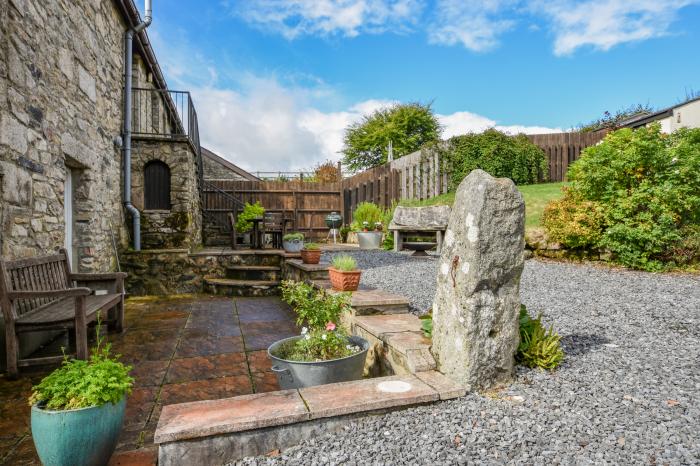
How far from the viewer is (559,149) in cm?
1221

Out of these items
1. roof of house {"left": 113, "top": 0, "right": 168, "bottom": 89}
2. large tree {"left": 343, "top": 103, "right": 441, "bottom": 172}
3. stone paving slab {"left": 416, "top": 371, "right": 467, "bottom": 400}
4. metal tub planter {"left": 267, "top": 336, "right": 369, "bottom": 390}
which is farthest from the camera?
large tree {"left": 343, "top": 103, "right": 441, "bottom": 172}

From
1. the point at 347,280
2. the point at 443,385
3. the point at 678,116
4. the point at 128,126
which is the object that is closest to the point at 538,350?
the point at 443,385

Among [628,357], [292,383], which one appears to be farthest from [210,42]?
[628,357]

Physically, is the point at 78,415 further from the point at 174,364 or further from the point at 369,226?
the point at 369,226

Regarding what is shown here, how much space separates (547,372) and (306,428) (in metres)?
1.45

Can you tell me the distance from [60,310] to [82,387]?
6.84 feet

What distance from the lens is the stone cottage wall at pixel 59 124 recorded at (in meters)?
3.30

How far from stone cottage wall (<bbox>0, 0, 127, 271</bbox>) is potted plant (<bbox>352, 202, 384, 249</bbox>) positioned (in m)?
5.08

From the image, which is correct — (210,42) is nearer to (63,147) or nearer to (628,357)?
(63,147)

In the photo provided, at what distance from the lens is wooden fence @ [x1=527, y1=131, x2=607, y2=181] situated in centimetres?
1210

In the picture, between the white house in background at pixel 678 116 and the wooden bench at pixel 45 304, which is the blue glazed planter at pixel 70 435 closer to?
the wooden bench at pixel 45 304

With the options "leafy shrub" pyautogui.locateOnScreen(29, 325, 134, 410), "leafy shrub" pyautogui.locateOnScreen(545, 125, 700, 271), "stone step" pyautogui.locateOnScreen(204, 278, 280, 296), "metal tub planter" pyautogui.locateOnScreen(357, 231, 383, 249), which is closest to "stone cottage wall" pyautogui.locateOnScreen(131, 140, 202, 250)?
"stone step" pyautogui.locateOnScreen(204, 278, 280, 296)

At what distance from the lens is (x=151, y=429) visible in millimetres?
2094

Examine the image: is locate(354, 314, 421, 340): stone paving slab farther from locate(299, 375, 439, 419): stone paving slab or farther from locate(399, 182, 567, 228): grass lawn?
locate(399, 182, 567, 228): grass lawn
